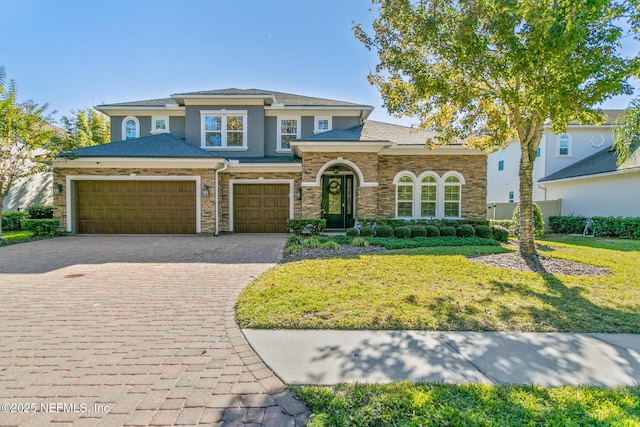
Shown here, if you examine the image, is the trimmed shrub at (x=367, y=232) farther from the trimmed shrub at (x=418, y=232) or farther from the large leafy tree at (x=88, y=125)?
the large leafy tree at (x=88, y=125)

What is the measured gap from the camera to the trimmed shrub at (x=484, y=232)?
13.6 metres

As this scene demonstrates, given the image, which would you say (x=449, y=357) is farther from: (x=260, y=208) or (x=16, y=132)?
(x=16, y=132)

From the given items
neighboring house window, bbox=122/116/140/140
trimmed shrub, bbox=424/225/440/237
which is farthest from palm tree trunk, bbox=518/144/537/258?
neighboring house window, bbox=122/116/140/140

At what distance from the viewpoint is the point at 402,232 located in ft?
42.2

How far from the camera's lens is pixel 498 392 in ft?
9.05

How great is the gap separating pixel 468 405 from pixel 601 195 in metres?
19.8

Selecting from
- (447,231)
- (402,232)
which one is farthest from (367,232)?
(447,231)

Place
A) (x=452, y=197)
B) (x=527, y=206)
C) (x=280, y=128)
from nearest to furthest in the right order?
(x=527, y=206)
(x=452, y=197)
(x=280, y=128)

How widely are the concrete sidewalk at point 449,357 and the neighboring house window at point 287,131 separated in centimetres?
1400

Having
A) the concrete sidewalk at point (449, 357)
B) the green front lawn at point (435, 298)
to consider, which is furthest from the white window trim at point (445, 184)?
the concrete sidewalk at point (449, 357)

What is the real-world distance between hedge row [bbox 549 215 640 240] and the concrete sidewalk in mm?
14283

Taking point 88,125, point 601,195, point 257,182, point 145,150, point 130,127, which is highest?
point 88,125

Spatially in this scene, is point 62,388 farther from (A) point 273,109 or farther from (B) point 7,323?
(A) point 273,109

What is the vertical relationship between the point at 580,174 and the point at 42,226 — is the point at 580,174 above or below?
above
